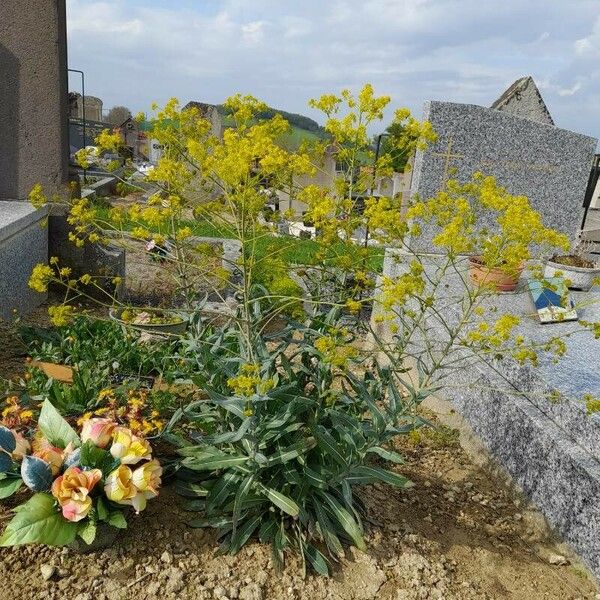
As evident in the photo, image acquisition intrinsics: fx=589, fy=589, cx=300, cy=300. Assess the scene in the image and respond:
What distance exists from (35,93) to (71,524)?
3683 millimetres

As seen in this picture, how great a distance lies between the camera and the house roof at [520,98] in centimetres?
650

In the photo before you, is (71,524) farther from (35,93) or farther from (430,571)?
(35,93)

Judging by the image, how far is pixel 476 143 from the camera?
15.9ft

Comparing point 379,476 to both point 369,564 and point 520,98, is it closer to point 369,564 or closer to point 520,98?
point 369,564

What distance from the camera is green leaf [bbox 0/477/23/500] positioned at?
6.23 feet

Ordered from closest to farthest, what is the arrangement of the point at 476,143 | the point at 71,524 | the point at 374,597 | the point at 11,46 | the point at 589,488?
the point at 71,524 < the point at 374,597 < the point at 589,488 < the point at 11,46 < the point at 476,143

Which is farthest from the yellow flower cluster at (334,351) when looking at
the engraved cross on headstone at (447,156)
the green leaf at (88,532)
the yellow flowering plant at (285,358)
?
the engraved cross on headstone at (447,156)

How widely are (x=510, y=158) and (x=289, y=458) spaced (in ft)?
13.1

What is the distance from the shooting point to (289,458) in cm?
191

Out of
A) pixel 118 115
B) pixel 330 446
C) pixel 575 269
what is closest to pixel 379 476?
pixel 330 446

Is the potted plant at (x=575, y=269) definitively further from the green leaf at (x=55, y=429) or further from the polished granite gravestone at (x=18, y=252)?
the polished granite gravestone at (x=18, y=252)

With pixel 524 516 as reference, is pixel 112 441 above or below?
above

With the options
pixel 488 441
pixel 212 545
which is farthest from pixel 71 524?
pixel 488 441

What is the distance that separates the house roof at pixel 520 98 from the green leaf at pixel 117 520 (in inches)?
237
